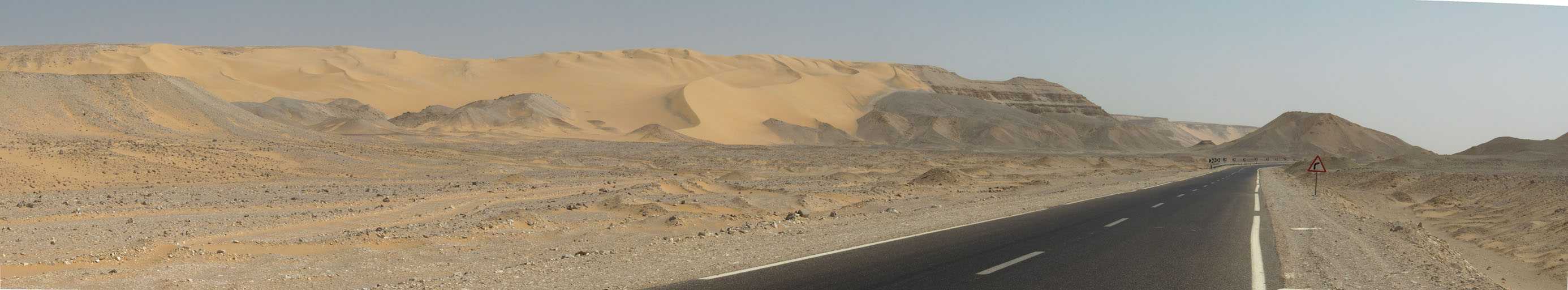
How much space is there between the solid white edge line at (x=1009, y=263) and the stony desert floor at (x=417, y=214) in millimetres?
2825

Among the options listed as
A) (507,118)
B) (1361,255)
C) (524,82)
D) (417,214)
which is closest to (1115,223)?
(1361,255)

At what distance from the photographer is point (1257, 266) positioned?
473 inches

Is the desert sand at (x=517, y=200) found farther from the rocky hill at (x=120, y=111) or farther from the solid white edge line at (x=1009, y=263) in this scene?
the solid white edge line at (x=1009, y=263)

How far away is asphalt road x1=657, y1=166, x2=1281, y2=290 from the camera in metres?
10.3

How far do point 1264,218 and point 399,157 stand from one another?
3330 centimetres

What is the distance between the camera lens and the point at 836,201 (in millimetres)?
28781

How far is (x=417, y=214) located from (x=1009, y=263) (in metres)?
14.4

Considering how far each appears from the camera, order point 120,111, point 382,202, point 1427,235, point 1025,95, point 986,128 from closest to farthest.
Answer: point 1427,235, point 382,202, point 120,111, point 986,128, point 1025,95

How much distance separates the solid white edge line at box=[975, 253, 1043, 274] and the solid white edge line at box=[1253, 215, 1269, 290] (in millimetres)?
2647

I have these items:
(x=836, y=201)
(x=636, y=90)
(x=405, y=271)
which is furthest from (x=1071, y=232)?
(x=636, y=90)

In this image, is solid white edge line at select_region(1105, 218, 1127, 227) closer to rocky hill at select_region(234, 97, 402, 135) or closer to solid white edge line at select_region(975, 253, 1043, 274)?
solid white edge line at select_region(975, 253, 1043, 274)

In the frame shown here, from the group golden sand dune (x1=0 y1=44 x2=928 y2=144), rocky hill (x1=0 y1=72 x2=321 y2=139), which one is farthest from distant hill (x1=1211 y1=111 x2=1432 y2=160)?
rocky hill (x1=0 y1=72 x2=321 y2=139)

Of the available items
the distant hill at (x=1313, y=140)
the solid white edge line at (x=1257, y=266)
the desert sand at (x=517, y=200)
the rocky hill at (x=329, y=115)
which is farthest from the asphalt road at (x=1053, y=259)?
the distant hill at (x=1313, y=140)

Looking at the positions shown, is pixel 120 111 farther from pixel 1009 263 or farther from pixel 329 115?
pixel 329 115
